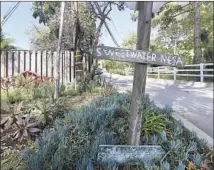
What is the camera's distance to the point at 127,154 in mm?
2797

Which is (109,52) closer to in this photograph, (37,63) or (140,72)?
(140,72)

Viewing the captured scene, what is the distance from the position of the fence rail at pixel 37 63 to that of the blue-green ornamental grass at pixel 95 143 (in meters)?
7.06

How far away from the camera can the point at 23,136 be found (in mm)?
4258

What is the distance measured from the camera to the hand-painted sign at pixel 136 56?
2646 millimetres

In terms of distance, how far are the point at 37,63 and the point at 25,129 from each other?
7.35m

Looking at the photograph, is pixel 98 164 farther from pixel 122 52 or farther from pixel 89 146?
pixel 122 52

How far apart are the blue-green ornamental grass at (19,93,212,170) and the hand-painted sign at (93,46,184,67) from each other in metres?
0.81

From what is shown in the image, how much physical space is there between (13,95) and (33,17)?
719 centimetres

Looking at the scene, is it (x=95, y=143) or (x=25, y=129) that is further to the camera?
(x=25, y=129)

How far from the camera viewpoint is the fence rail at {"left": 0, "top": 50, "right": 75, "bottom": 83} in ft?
35.9

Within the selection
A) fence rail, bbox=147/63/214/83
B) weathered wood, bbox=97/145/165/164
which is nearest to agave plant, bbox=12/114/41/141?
weathered wood, bbox=97/145/165/164

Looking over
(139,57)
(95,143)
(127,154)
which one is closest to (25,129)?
(95,143)

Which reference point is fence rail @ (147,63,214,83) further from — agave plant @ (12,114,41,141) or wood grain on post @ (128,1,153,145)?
wood grain on post @ (128,1,153,145)

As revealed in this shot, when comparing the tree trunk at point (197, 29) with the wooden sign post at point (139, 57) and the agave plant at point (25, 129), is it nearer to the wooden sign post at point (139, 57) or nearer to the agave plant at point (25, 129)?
the agave plant at point (25, 129)
